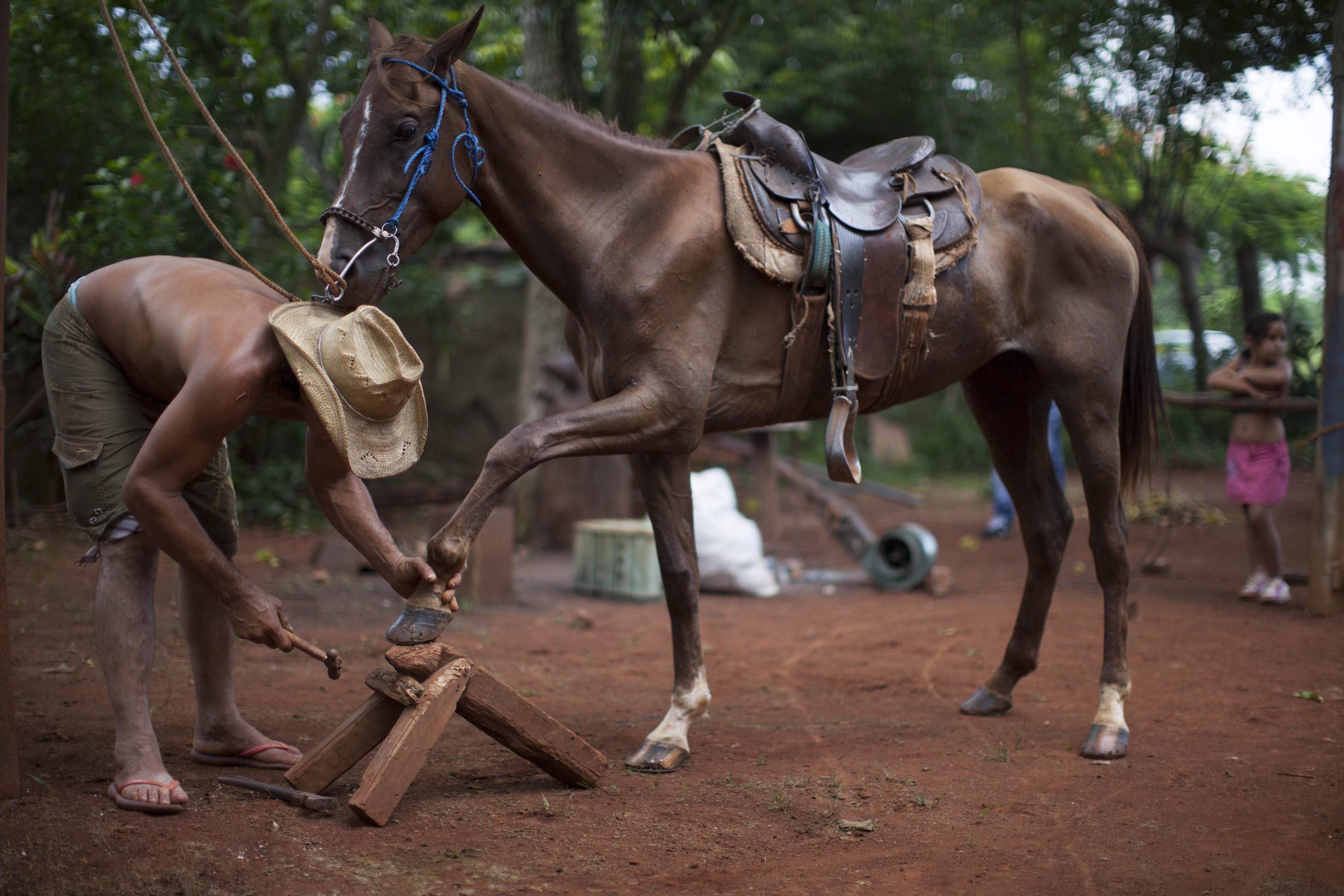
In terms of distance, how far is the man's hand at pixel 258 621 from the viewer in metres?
2.46

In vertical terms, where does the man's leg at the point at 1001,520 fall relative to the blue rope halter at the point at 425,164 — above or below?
below

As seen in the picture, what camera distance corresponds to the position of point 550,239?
3014mm

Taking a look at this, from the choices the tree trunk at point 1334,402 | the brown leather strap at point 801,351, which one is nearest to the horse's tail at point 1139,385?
the brown leather strap at point 801,351

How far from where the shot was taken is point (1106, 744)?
10.8 ft

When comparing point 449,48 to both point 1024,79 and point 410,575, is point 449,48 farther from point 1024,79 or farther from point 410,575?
point 1024,79

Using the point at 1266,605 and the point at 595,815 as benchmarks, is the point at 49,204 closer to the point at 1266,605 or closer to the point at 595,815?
the point at 595,815

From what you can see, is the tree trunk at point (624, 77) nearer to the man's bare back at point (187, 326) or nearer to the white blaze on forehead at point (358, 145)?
the white blaze on forehead at point (358, 145)

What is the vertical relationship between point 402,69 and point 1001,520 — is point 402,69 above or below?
above

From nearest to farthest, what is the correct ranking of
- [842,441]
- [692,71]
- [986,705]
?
[842,441]
[986,705]
[692,71]

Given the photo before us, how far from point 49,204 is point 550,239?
5945mm

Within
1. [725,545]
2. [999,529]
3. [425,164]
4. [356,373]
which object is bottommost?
[999,529]

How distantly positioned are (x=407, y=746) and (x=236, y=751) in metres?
0.81

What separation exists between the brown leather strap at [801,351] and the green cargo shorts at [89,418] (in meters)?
1.72

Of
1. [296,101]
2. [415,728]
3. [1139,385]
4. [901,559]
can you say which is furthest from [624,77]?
[415,728]
